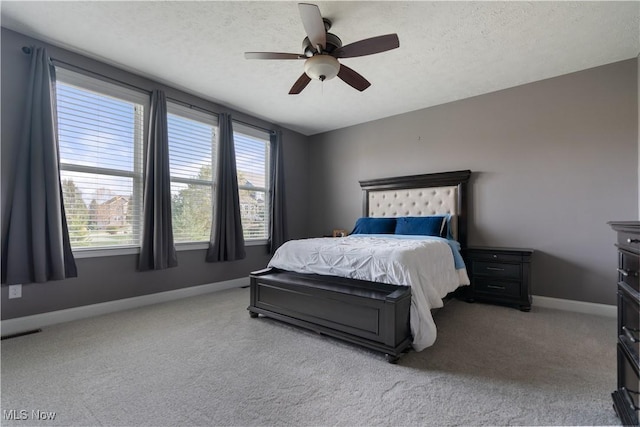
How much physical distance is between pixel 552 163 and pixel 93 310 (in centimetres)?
549

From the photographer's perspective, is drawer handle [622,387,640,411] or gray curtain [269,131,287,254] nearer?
drawer handle [622,387,640,411]

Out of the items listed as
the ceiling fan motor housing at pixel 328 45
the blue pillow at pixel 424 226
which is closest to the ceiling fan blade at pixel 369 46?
the ceiling fan motor housing at pixel 328 45

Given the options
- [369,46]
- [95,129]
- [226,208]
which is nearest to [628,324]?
[369,46]

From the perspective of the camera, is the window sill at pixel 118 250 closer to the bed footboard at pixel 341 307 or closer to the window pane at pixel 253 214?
the window pane at pixel 253 214

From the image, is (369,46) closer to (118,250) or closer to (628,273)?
(628,273)

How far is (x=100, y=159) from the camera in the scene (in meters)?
3.13

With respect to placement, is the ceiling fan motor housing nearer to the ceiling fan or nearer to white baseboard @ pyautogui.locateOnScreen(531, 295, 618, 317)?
the ceiling fan

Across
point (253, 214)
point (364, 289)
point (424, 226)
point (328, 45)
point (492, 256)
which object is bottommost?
point (364, 289)

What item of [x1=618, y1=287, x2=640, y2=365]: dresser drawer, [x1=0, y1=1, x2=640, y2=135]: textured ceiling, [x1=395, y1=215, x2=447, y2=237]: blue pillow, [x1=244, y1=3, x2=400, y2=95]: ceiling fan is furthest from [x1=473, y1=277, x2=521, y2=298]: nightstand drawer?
[x1=244, y1=3, x2=400, y2=95]: ceiling fan

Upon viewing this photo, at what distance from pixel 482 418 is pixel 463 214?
290 centimetres

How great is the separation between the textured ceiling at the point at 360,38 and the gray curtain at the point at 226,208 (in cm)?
73

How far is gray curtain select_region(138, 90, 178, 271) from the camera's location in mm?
3369

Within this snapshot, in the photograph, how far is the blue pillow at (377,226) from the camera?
410 cm

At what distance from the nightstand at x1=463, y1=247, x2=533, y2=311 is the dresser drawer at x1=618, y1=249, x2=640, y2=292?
190 centimetres
